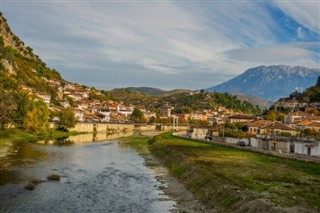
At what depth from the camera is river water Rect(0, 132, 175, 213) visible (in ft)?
85.1

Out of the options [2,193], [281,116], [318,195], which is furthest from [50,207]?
[281,116]

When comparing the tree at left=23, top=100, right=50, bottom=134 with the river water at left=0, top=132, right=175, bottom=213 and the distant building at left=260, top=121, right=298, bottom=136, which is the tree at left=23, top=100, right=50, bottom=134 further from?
the distant building at left=260, top=121, right=298, bottom=136

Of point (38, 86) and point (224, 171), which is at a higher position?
point (38, 86)

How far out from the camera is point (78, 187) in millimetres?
32812

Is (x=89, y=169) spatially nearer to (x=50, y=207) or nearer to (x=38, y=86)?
(x=50, y=207)

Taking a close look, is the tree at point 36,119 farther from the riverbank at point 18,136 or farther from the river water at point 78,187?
the river water at point 78,187

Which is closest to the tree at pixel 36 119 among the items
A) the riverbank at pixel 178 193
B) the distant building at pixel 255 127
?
the riverbank at pixel 178 193

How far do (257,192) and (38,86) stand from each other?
154570mm

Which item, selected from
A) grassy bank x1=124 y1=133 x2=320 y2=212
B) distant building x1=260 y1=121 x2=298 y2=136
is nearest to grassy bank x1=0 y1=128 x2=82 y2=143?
grassy bank x1=124 y1=133 x2=320 y2=212

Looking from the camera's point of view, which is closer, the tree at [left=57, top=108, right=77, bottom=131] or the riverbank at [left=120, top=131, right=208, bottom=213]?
the riverbank at [left=120, top=131, right=208, bottom=213]

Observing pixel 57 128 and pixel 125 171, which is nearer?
pixel 125 171

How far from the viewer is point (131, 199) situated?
29031 mm

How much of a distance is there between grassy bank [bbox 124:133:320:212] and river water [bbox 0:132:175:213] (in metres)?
3.39

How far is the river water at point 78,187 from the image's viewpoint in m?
26.0
